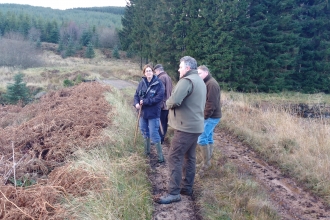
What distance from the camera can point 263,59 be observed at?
72.0ft

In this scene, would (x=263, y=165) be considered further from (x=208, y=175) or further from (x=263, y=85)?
(x=263, y=85)

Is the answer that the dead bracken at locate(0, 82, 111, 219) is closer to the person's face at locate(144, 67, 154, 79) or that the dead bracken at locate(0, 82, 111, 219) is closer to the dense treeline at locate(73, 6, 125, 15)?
the person's face at locate(144, 67, 154, 79)

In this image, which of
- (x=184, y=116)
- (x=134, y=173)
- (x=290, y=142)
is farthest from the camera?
(x=290, y=142)

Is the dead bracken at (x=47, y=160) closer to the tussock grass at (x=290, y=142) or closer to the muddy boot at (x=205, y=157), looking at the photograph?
the muddy boot at (x=205, y=157)

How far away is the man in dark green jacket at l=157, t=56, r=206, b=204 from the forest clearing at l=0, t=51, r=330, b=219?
0.39m

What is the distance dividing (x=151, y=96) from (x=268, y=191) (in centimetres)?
280

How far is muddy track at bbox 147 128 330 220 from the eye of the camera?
162 inches

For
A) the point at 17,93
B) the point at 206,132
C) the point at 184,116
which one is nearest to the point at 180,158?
the point at 184,116

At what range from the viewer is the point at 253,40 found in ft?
69.3

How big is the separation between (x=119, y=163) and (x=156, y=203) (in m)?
1.04

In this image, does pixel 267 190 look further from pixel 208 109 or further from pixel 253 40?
pixel 253 40

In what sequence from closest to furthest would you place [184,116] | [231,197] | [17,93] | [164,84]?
[184,116] < [231,197] < [164,84] < [17,93]

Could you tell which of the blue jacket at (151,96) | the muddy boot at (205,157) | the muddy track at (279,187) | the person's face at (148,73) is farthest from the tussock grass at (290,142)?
the person's face at (148,73)

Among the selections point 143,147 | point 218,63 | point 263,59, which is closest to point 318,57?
point 263,59
